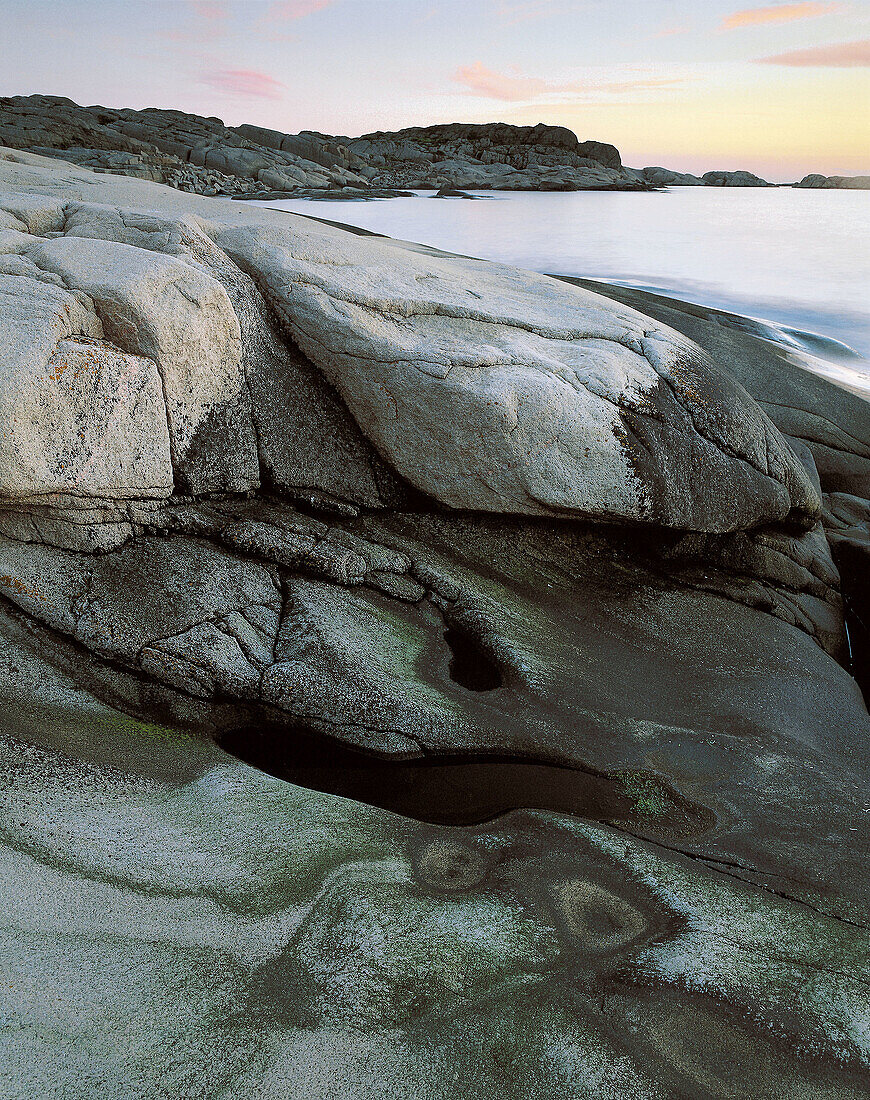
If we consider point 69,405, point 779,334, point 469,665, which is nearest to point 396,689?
point 469,665

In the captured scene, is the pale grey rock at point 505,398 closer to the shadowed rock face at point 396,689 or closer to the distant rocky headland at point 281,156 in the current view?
the shadowed rock face at point 396,689

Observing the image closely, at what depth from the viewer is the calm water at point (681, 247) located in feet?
50.3

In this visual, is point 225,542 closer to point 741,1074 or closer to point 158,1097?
point 158,1097

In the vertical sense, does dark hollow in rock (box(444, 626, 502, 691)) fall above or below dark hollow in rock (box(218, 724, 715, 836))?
above

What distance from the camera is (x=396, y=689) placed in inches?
147

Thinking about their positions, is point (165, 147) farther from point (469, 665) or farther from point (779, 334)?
point (469, 665)

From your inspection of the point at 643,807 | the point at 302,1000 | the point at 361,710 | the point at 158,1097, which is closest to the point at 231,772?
the point at 361,710

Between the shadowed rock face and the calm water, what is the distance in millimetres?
7905

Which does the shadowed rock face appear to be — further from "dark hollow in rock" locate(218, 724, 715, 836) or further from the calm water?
the calm water

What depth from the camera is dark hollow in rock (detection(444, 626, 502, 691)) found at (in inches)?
155

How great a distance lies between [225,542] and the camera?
420cm

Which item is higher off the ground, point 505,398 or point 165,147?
point 165,147

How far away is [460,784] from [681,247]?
2475 centimetres

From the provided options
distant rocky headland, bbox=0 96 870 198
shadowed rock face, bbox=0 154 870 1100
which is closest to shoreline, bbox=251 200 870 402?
shadowed rock face, bbox=0 154 870 1100
